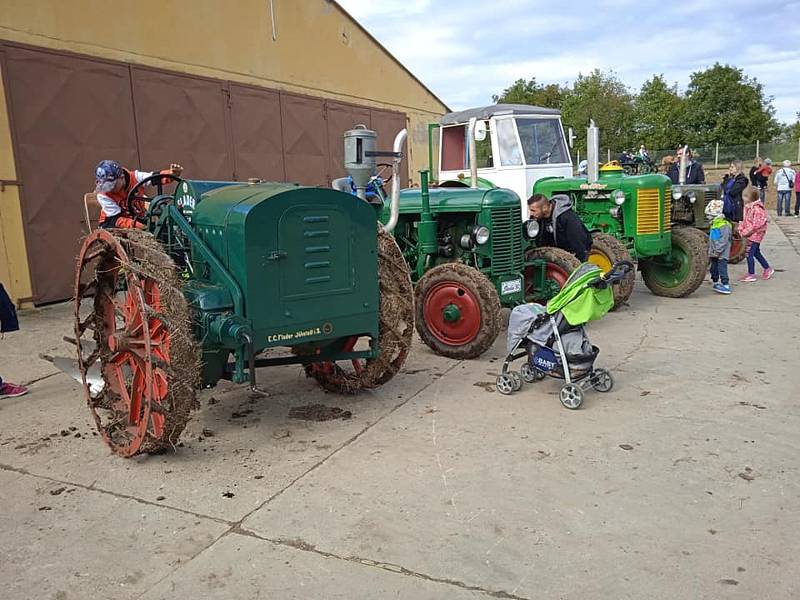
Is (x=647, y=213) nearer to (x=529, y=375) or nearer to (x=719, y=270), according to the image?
(x=719, y=270)

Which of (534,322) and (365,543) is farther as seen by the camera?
(534,322)

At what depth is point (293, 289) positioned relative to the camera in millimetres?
3932

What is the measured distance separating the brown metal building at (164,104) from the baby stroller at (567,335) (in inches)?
235

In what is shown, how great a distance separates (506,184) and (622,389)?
5.12 m

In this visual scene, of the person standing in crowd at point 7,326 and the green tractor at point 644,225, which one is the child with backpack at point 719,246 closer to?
the green tractor at point 644,225

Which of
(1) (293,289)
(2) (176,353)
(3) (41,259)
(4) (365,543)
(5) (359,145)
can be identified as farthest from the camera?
(3) (41,259)

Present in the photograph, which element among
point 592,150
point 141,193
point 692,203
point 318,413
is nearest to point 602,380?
point 318,413

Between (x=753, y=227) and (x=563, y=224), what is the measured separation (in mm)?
3818

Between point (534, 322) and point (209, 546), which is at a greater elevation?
point (534, 322)

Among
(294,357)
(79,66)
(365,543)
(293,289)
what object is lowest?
(365,543)

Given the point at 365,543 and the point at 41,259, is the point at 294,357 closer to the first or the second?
the point at 365,543

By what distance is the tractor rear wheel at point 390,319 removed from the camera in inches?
185

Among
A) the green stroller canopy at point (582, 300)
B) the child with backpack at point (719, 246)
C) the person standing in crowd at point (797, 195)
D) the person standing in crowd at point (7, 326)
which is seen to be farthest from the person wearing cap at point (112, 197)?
the person standing in crowd at point (797, 195)

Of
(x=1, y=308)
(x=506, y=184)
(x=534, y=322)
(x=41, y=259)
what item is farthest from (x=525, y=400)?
(x=41, y=259)
